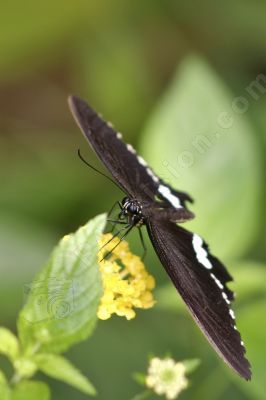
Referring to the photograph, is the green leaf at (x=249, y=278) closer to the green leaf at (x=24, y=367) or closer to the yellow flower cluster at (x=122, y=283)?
the yellow flower cluster at (x=122, y=283)

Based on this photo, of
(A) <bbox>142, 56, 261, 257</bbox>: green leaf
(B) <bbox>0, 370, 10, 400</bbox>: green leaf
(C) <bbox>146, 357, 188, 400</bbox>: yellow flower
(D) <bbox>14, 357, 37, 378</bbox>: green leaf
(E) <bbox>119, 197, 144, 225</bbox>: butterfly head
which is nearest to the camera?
(B) <bbox>0, 370, 10, 400</bbox>: green leaf

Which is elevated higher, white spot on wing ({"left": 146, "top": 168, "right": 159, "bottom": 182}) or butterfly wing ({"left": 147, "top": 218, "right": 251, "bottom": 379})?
white spot on wing ({"left": 146, "top": 168, "right": 159, "bottom": 182})

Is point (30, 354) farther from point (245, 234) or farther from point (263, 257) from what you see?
point (263, 257)

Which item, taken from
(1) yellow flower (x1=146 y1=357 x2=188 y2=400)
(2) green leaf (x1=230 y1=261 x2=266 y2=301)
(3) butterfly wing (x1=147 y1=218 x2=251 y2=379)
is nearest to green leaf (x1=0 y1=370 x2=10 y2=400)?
(1) yellow flower (x1=146 y1=357 x2=188 y2=400)

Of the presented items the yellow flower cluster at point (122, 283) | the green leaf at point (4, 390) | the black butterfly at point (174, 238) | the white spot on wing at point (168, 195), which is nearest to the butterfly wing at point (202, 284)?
the black butterfly at point (174, 238)

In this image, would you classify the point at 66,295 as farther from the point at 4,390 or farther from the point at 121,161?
the point at 121,161

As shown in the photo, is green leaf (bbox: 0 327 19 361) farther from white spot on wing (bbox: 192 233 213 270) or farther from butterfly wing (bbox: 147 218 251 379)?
white spot on wing (bbox: 192 233 213 270)

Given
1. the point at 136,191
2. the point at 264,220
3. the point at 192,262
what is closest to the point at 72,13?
the point at 264,220

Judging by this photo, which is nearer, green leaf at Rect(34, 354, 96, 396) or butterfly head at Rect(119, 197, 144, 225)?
green leaf at Rect(34, 354, 96, 396)
